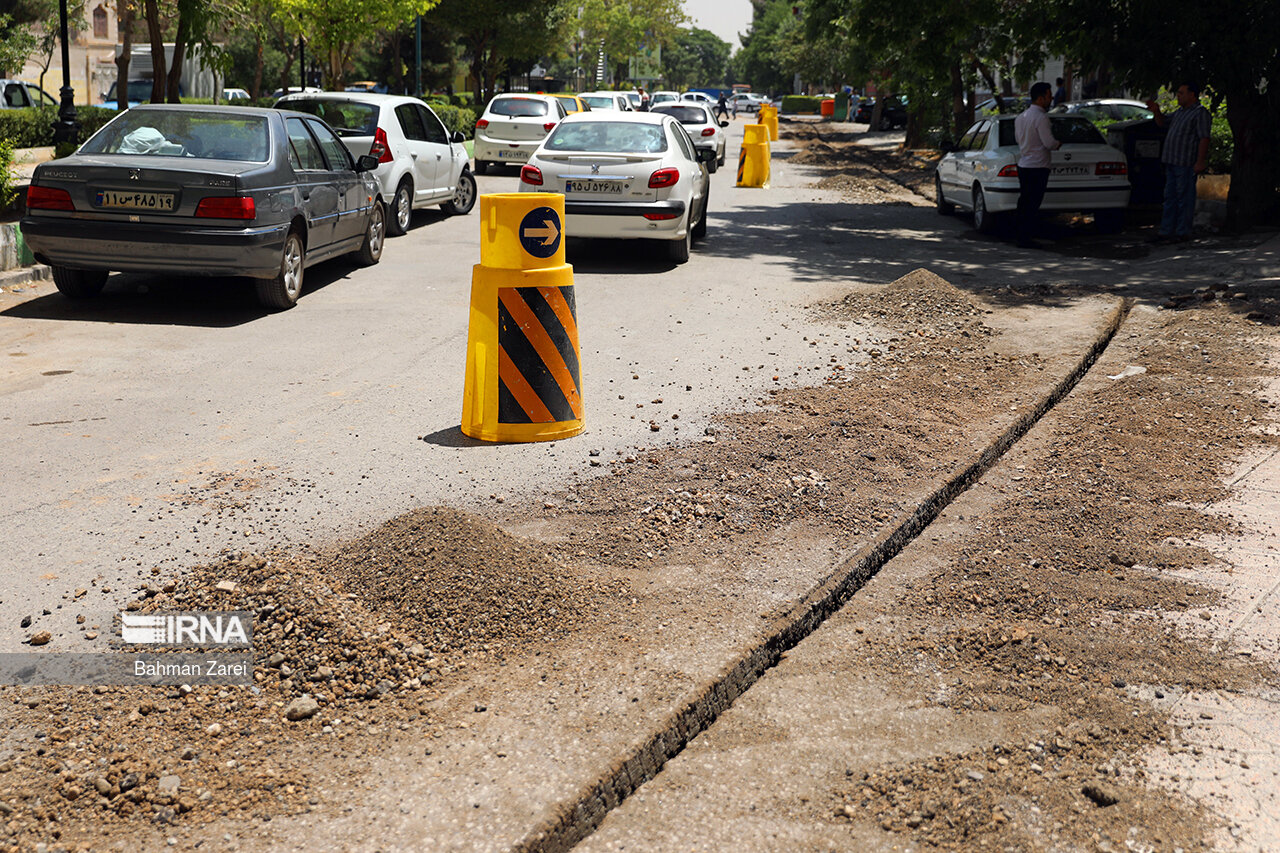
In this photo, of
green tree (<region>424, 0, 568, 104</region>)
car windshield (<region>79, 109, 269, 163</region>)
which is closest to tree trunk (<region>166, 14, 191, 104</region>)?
car windshield (<region>79, 109, 269, 163</region>)

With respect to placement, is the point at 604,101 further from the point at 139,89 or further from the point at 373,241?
the point at 373,241

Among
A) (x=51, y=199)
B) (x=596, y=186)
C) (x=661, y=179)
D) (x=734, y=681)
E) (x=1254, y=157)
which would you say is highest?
(x=1254, y=157)

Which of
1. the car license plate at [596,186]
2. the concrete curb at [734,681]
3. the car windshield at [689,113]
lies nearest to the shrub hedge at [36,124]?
the car windshield at [689,113]

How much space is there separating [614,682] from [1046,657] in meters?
1.40

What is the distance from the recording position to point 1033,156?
14.2 meters

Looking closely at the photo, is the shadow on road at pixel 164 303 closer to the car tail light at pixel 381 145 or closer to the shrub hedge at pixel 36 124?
the car tail light at pixel 381 145

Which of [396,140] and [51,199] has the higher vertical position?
[396,140]

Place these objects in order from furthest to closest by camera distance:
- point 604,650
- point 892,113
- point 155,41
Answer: point 892,113
point 155,41
point 604,650

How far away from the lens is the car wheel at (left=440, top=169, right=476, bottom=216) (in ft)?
57.1

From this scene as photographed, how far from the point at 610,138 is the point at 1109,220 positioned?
7079 millimetres

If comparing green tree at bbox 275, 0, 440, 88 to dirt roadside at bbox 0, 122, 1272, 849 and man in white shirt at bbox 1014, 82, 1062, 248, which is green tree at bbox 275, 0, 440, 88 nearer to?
man in white shirt at bbox 1014, 82, 1062, 248

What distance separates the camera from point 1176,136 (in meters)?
14.0

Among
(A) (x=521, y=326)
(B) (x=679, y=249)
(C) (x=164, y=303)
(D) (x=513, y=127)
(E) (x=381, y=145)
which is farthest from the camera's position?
(D) (x=513, y=127)

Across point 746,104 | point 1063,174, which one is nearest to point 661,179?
point 1063,174
